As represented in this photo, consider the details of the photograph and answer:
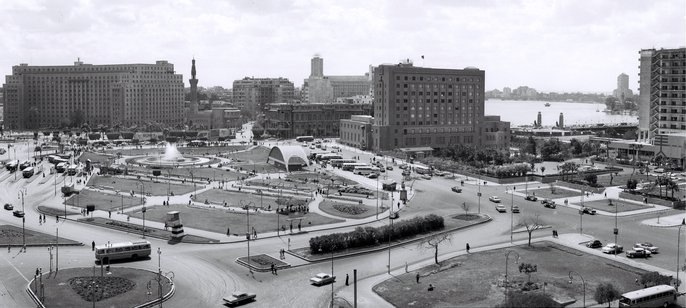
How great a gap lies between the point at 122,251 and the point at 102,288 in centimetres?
705

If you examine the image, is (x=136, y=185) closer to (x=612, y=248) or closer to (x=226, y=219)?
(x=226, y=219)

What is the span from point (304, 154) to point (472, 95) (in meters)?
51.6

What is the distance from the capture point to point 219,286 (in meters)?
43.8

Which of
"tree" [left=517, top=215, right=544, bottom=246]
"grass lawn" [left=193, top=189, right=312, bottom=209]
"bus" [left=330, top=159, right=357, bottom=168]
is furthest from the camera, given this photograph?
"bus" [left=330, top=159, right=357, bottom=168]

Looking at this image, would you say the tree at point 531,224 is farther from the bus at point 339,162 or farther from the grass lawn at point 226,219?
the bus at point 339,162

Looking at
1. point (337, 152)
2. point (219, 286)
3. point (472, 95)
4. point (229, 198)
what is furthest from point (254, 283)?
point (472, 95)

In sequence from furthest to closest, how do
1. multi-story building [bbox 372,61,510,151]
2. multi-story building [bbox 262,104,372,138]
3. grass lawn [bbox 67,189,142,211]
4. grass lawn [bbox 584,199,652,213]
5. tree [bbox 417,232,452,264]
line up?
1. multi-story building [bbox 262,104,372,138]
2. multi-story building [bbox 372,61,510,151]
3. grass lawn [bbox 67,189,142,211]
4. grass lawn [bbox 584,199,652,213]
5. tree [bbox 417,232,452,264]

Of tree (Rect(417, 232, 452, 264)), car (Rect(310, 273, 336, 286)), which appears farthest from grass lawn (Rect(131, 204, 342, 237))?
car (Rect(310, 273, 336, 286))

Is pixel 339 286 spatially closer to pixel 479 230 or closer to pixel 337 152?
pixel 479 230

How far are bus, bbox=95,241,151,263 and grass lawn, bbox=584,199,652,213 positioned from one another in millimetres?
47354

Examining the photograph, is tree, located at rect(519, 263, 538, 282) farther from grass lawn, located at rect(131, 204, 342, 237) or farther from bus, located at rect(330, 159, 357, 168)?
bus, located at rect(330, 159, 357, 168)

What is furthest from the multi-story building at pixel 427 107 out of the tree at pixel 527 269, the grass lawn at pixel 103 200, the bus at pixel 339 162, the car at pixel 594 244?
the tree at pixel 527 269

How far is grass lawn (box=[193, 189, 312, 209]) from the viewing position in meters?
73.3

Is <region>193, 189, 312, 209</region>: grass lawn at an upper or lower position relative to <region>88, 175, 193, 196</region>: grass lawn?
lower
